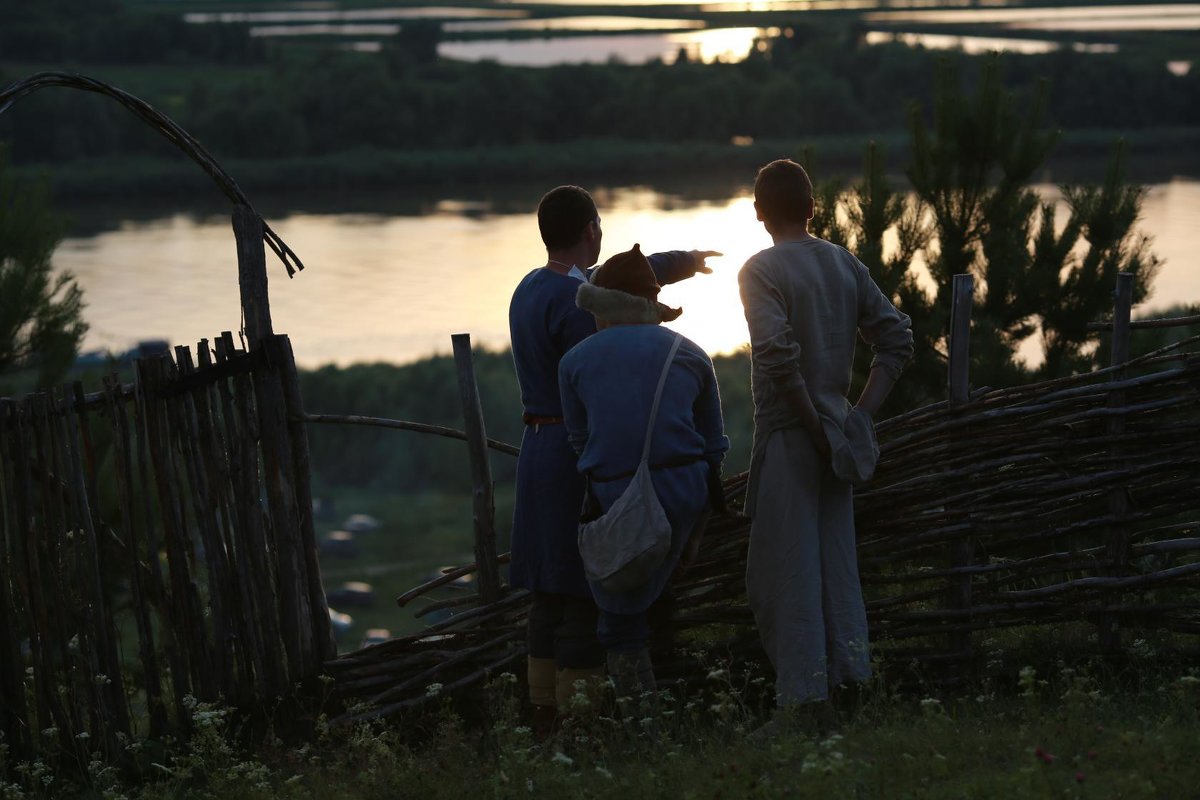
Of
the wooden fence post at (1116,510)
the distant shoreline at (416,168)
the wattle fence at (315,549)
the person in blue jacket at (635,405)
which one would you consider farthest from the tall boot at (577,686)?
the distant shoreline at (416,168)

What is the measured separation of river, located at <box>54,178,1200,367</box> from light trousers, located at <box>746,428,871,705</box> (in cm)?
1841

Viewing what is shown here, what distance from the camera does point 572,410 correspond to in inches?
132

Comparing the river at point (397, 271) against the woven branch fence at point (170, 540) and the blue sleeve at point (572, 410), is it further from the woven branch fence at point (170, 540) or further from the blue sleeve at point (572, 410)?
the blue sleeve at point (572, 410)

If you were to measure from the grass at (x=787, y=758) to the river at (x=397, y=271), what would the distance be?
18.4 meters

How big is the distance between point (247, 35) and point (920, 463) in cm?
6216

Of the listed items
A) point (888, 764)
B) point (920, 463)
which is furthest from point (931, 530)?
point (888, 764)

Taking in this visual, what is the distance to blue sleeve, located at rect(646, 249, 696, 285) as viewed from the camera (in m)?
3.59

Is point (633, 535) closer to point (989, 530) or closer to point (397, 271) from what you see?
point (989, 530)

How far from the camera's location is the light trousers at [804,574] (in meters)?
3.46

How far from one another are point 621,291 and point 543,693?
113cm

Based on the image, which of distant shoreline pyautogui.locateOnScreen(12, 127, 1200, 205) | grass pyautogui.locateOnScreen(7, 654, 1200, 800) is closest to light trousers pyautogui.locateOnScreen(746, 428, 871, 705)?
grass pyautogui.locateOnScreen(7, 654, 1200, 800)

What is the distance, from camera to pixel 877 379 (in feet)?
11.5

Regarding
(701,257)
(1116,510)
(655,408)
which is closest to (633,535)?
(655,408)

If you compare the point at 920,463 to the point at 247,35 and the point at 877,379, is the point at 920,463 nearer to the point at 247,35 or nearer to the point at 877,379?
the point at 877,379
